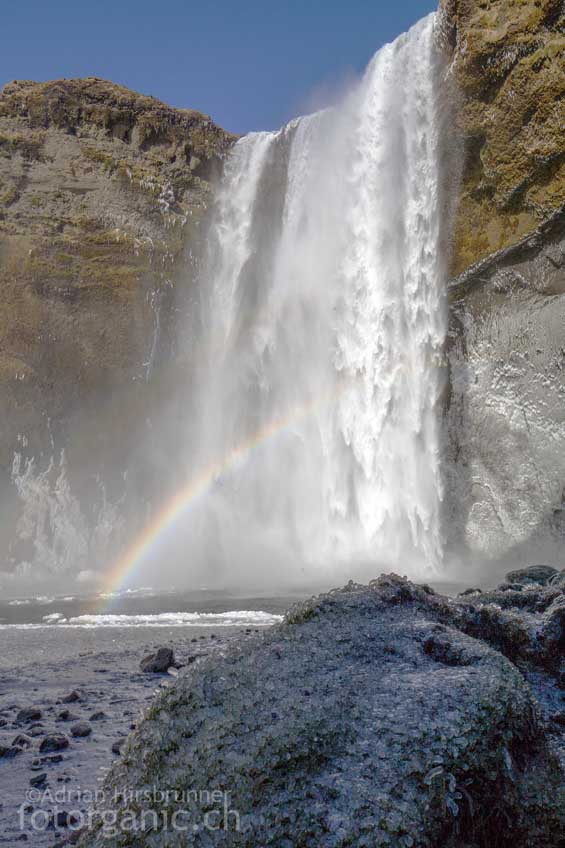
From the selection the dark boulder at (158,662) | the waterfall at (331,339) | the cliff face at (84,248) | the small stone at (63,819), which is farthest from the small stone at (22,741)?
the cliff face at (84,248)

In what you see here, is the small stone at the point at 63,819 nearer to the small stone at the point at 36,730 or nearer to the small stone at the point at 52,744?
the small stone at the point at 52,744

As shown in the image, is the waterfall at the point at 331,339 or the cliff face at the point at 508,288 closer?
the cliff face at the point at 508,288

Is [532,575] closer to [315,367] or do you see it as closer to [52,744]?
[52,744]

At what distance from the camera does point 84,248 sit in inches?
1187

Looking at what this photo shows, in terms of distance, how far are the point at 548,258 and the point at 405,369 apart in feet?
17.9

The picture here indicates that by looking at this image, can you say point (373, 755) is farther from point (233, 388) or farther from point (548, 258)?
point (233, 388)

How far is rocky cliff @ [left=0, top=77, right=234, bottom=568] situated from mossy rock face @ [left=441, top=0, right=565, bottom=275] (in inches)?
541

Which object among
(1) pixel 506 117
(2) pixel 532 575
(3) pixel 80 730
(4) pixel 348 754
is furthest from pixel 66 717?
(1) pixel 506 117

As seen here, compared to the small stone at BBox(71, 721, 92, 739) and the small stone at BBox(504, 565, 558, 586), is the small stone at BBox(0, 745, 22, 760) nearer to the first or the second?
the small stone at BBox(71, 721, 92, 739)

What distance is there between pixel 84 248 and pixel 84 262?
2.07ft

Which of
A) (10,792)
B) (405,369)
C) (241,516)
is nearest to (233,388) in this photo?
(241,516)

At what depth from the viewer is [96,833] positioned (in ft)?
6.18

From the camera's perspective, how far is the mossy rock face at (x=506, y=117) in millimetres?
19328

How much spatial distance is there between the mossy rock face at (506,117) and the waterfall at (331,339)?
129 cm
